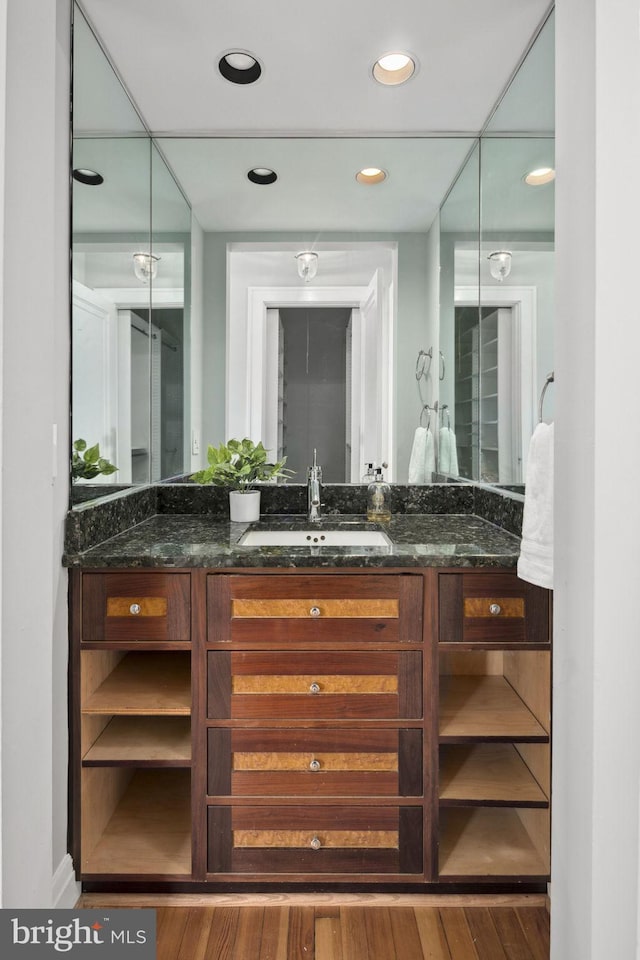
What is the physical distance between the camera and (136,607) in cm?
160

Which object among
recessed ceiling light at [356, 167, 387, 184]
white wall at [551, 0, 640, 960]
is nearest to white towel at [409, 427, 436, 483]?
recessed ceiling light at [356, 167, 387, 184]

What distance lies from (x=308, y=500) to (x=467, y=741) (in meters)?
0.97

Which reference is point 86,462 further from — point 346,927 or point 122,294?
point 346,927

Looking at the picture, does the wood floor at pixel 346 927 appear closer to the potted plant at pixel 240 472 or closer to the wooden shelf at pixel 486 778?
the wooden shelf at pixel 486 778

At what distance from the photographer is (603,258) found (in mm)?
975

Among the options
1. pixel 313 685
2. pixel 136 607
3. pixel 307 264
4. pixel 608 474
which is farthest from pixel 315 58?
pixel 313 685

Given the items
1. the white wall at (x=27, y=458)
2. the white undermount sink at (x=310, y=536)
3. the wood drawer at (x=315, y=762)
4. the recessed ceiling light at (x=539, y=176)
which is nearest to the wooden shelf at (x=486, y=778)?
the wood drawer at (x=315, y=762)

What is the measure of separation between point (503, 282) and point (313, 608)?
1194mm

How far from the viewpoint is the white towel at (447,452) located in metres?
2.27

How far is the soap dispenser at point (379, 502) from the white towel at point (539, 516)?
2.34 ft

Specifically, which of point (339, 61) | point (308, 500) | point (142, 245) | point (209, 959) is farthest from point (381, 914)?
point (339, 61)

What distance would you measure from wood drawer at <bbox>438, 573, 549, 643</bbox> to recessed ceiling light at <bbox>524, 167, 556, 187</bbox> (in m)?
1.10

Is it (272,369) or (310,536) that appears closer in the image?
(310,536)

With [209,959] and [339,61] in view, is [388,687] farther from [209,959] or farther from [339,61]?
[339,61]
